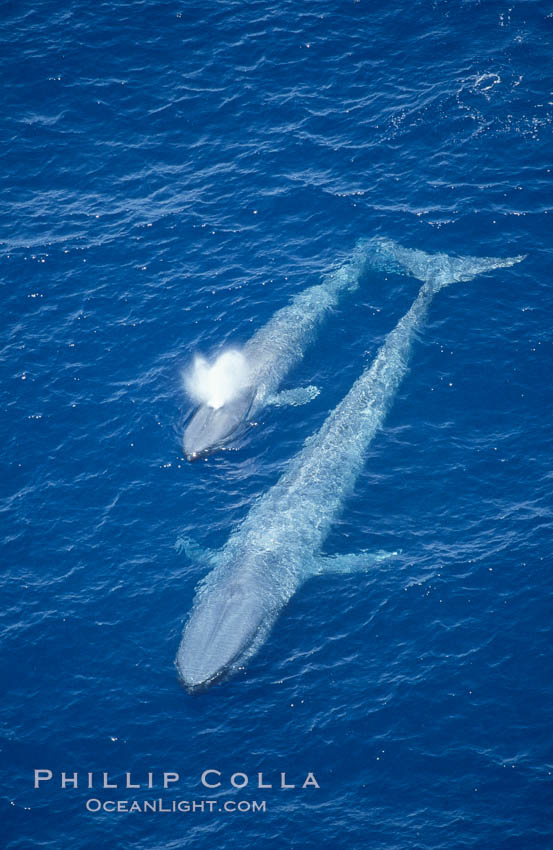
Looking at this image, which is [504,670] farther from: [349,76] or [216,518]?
[349,76]

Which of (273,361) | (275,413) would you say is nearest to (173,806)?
(275,413)

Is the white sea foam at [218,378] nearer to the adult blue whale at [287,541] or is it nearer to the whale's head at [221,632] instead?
the adult blue whale at [287,541]

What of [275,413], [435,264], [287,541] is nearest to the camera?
[287,541]

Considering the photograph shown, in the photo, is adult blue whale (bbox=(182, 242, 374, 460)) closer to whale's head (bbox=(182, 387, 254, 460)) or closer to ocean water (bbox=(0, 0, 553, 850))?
whale's head (bbox=(182, 387, 254, 460))

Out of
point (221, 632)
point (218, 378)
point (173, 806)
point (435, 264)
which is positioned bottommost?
point (173, 806)

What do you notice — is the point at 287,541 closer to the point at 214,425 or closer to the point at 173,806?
the point at 214,425

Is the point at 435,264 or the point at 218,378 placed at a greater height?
the point at 435,264
